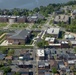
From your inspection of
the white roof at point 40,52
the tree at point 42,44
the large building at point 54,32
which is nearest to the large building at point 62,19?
the large building at point 54,32

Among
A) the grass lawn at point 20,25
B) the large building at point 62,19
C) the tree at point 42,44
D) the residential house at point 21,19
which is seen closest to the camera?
the tree at point 42,44

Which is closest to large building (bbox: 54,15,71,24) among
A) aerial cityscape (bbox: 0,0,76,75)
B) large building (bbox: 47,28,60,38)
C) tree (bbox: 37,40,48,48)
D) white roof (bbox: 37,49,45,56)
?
aerial cityscape (bbox: 0,0,76,75)

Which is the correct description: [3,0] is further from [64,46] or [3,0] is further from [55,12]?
[64,46]

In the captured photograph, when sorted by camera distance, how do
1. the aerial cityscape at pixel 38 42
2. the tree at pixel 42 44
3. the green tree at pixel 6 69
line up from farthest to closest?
the tree at pixel 42 44 < the aerial cityscape at pixel 38 42 < the green tree at pixel 6 69

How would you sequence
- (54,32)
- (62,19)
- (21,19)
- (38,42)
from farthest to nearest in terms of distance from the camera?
(21,19)
(62,19)
(54,32)
(38,42)

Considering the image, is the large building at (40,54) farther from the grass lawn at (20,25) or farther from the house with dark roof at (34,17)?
A: the house with dark roof at (34,17)

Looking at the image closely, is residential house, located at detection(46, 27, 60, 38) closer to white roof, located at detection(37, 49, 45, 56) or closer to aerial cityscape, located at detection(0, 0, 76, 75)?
aerial cityscape, located at detection(0, 0, 76, 75)

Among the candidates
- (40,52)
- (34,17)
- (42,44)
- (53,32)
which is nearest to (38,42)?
(42,44)

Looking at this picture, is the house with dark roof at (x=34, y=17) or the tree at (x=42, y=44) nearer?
the tree at (x=42, y=44)

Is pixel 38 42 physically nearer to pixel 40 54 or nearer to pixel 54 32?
pixel 40 54

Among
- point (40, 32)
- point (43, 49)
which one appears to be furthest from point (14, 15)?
point (43, 49)
